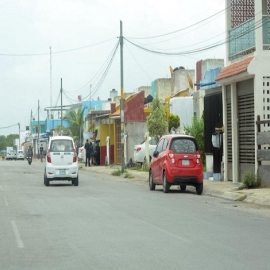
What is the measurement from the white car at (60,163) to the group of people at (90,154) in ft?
78.4

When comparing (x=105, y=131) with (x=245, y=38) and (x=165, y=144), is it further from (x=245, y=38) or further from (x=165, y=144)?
(x=165, y=144)

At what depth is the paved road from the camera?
1066 cm

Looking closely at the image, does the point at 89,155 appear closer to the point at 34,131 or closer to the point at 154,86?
the point at 154,86

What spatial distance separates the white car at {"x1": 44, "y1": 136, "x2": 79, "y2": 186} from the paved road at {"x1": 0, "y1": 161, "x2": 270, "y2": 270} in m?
6.51

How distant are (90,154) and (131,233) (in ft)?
138

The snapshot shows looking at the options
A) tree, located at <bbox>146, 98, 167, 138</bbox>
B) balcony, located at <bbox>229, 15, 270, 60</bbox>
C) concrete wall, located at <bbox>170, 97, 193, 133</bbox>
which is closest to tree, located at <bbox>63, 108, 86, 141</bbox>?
concrete wall, located at <bbox>170, 97, 193, 133</bbox>

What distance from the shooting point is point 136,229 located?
14.6 metres

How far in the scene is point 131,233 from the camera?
45.9ft

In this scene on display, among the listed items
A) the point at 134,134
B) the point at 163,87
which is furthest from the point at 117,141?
the point at 163,87

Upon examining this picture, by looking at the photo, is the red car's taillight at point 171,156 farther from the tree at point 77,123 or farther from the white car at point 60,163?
the tree at point 77,123

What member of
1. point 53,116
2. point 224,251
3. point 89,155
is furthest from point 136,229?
point 53,116

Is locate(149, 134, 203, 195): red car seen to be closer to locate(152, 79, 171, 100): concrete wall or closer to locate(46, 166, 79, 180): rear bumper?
locate(46, 166, 79, 180): rear bumper

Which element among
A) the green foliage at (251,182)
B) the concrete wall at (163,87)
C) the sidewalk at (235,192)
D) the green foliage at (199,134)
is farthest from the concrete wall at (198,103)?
the green foliage at (251,182)

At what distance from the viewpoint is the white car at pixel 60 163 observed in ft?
97.8
